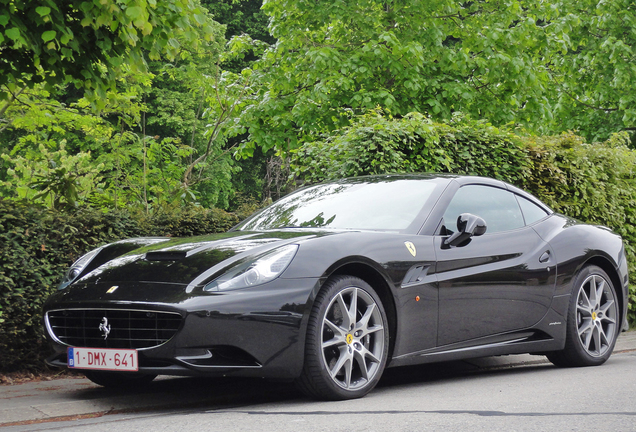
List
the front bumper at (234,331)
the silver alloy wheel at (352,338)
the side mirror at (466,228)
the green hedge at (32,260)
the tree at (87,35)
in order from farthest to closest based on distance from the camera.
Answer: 1. the green hedge at (32,260)
2. the side mirror at (466,228)
3. the tree at (87,35)
4. the silver alloy wheel at (352,338)
5. the front bumper at (234,331)

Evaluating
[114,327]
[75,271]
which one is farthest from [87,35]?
[114,327]

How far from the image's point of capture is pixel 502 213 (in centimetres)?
612

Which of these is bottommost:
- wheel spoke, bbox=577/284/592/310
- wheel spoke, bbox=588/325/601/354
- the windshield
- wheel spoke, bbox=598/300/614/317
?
wheel spoke, bbox=588/325/601/354

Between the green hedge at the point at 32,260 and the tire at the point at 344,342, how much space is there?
237 centimetres

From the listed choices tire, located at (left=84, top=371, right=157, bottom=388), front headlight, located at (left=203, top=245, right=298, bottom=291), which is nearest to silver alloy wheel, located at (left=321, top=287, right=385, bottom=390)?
front headlight, located at (left=203, top=245, right=298, bottom=291)

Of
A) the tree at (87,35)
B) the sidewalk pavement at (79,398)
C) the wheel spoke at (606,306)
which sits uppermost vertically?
the tree at (87,35)

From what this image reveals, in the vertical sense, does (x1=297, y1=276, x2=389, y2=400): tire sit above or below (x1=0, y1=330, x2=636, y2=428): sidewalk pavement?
above

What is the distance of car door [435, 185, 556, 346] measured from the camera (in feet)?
17.5

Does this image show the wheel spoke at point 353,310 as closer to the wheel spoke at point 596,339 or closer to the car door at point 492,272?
the car door at point 492,272

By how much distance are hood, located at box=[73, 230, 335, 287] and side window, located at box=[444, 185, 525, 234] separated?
1.20 metres

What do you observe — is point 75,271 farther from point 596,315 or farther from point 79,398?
point 596,315

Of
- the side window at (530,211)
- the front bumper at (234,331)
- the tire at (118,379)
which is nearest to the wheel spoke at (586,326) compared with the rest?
the side window at (530,211)

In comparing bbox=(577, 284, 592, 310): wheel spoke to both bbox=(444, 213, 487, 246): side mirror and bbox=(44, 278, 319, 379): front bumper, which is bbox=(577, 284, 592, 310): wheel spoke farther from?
bbox=(44, 278, 319, 379): front bumper

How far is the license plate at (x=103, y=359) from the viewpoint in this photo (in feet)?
14.2
